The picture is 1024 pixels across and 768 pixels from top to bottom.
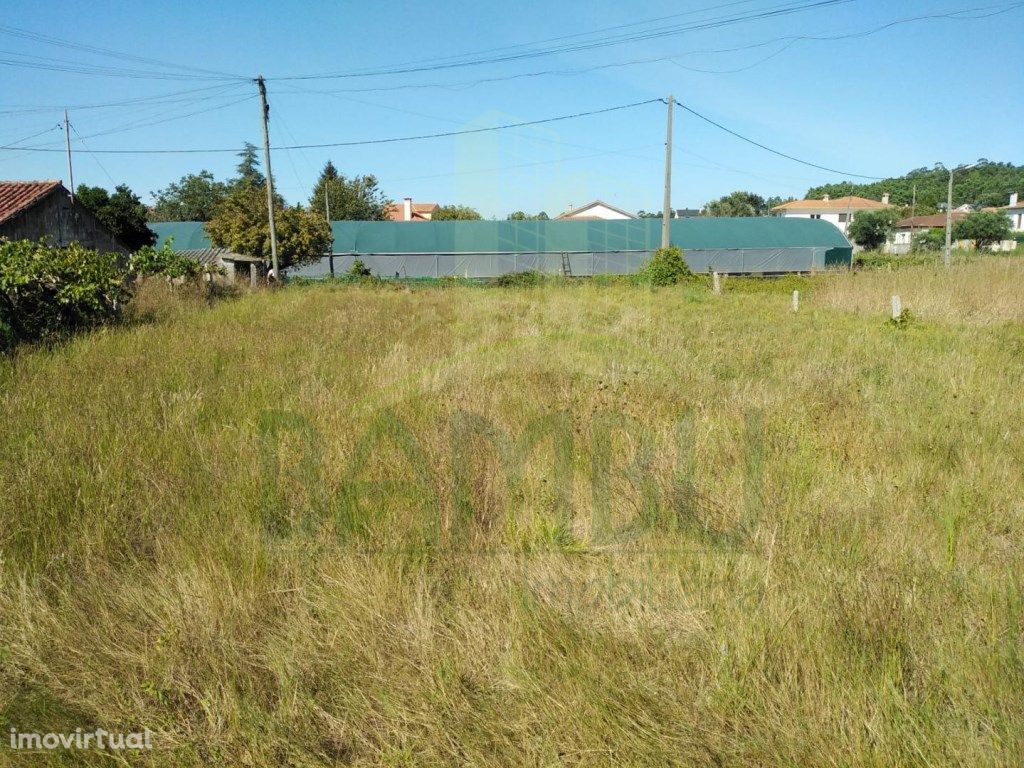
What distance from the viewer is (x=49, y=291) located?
8.91 m

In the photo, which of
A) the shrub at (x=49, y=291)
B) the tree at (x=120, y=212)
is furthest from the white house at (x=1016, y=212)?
the shrub at (x=49, y=291)

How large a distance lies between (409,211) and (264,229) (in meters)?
41.2

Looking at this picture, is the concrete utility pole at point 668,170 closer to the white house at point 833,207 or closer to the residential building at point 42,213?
the residential building at point 42,213

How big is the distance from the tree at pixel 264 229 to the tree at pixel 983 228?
5985 cm

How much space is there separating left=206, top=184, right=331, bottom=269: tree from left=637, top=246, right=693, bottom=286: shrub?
1614 centimetres

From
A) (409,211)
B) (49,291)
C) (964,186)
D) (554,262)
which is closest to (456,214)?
(409,211)

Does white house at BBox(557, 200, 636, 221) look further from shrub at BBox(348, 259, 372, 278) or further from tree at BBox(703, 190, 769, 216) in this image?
shrub at BBox(348, 259, 372, 278)

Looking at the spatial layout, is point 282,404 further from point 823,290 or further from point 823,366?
point 823,290

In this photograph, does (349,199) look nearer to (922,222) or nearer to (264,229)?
(264,229)

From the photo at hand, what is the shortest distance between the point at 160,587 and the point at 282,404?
9.08ft

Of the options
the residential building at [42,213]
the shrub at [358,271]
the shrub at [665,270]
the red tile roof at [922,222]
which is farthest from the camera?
the red tile roof at [922,222]

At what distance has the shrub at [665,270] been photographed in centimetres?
2309

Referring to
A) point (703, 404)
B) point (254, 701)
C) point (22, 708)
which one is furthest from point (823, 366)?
point (22, 708)

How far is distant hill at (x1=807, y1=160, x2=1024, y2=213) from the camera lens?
9369 cm
